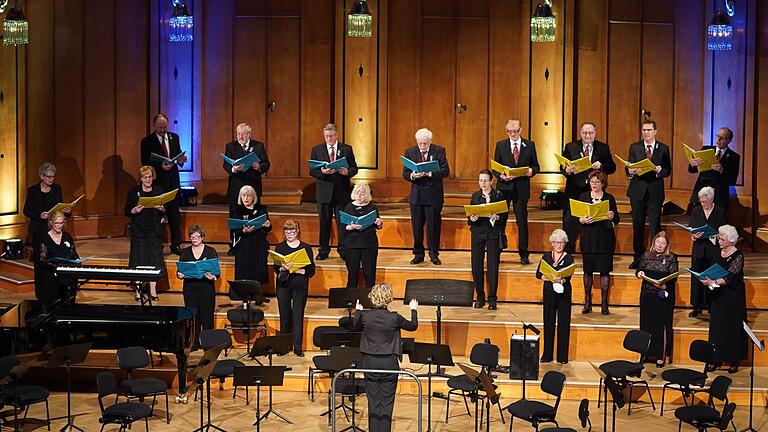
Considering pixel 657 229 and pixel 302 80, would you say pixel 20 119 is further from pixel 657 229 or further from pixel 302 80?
pixel 657 229

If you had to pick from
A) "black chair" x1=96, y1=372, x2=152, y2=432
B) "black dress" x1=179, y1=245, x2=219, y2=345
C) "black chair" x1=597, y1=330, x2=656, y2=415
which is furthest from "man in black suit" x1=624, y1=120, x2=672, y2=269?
"black chair" x1=96, y1=372, x2=152, y2=432

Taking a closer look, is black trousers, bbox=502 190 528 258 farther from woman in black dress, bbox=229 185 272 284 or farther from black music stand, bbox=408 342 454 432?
black music stand, bbox=408 342 454 432

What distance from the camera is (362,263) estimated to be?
1184 centimetres

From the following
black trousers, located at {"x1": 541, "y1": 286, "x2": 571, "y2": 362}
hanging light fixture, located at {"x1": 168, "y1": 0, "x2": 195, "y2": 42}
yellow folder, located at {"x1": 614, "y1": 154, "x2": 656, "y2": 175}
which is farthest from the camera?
hanging light fixture, located at {"x1": 168, "y1": 0, "x2": 195, "y2": 42}

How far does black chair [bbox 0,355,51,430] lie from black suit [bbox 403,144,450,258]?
173 inches

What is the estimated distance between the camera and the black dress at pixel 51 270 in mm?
10672

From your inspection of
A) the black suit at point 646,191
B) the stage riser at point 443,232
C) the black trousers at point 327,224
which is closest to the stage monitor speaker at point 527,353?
the black suit at point 646,191

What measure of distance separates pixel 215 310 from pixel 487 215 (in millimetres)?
2916

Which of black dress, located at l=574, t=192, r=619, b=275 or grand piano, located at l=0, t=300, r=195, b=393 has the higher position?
black dress, located at l=574, t=192, r=619, b=275

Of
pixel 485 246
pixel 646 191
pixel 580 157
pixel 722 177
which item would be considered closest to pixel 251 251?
pixel 485 246

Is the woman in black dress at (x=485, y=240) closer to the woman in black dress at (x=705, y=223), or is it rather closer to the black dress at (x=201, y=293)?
the woman in black dress at (x=705, y=223)

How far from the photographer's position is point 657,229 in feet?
40.2

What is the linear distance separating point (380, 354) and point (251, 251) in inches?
125

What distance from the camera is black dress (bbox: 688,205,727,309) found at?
11.3 metres
